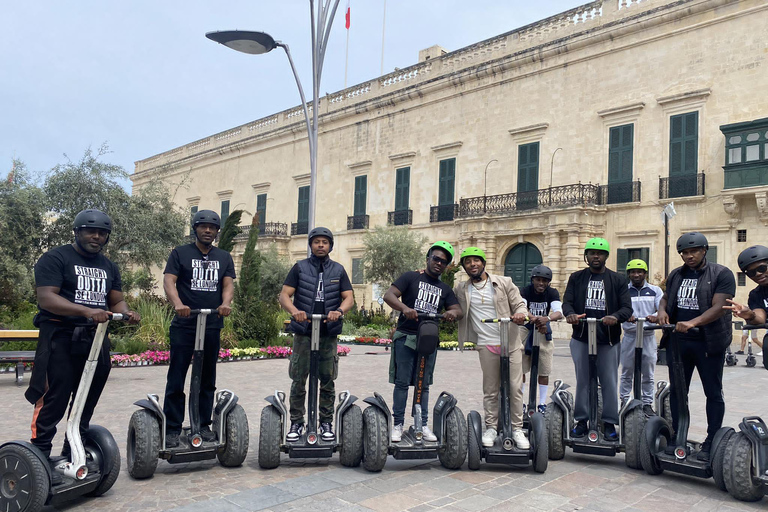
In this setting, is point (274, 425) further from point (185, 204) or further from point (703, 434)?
point (185, 204)

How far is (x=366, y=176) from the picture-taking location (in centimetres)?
3019

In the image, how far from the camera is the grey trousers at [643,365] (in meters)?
7.14

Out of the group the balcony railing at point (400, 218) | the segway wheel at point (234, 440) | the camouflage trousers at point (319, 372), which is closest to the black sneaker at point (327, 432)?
the camouflage trousers at point (319, 372)

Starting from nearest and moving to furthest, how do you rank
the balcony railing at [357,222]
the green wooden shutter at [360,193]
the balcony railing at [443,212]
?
1. the balcony railing at [443,212]
2. the balcony railing at [357,222]
3. the green wooden shutter at [360,193]

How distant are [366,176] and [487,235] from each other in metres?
8.50

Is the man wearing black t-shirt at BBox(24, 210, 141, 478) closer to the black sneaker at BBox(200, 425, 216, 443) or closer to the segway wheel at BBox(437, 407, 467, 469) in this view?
the black sneaker at BBox(200, 425, 216, 443)

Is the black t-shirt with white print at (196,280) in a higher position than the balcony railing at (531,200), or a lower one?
lower

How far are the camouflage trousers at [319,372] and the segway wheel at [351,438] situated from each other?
Answer: 288 millimetres

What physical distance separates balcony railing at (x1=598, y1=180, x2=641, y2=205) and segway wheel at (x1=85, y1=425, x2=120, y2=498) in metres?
19.7

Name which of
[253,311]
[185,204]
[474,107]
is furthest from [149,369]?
[185,204]

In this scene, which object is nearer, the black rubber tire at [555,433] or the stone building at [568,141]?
the black rubber tire at [555,433]

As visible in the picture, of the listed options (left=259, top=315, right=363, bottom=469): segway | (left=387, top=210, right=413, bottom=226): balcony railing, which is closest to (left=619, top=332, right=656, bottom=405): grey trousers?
(left=259, top=315, right=363, bottom=469): segway

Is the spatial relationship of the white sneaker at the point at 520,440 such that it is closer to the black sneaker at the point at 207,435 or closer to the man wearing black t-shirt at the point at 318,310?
the man wearing black t-shirt at the point at 318,310

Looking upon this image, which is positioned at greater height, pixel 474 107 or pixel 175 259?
pixel 474 107
